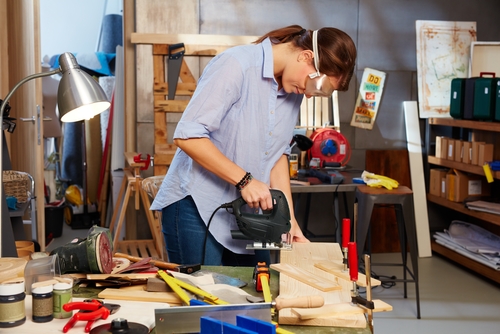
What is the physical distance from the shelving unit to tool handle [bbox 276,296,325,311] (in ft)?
11.8

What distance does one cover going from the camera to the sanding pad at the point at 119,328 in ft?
4.75

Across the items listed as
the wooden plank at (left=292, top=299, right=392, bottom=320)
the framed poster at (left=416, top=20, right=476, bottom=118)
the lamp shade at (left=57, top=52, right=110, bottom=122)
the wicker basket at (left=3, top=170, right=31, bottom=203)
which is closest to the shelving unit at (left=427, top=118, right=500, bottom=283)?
the framed poster at (left=416, top=20, right=476, bottom=118)

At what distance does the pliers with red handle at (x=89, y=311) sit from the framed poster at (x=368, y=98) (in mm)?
4304

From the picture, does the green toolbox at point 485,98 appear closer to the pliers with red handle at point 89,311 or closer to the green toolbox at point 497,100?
the green toolbox at point 497,100

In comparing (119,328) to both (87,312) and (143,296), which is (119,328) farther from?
(143,296)

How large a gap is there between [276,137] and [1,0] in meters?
2.73

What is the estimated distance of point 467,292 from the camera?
4699 mm

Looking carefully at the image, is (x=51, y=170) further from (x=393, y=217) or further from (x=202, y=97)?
(x=202, y=97)

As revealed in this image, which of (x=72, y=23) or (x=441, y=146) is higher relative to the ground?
(x=72, y=23)

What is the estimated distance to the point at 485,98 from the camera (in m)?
4.96

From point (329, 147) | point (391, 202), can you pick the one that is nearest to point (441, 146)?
point (329, 147)

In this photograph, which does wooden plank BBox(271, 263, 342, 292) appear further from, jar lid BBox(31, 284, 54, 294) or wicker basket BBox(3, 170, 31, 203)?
wicker basket BBox(3, 170, 31, 203)

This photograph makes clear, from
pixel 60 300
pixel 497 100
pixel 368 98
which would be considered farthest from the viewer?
pixel 368 98

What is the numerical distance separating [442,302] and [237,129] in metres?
2.93
